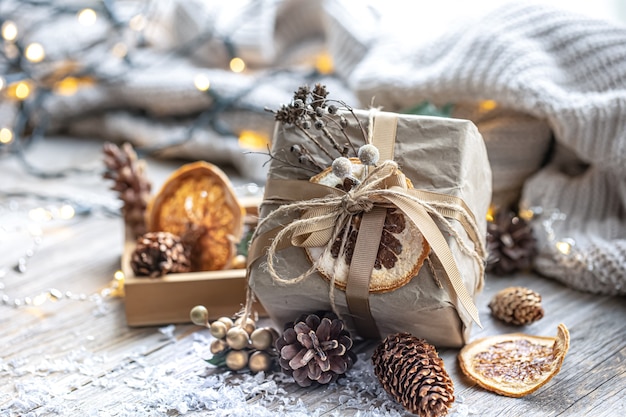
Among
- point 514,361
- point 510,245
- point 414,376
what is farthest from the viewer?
point 510,245

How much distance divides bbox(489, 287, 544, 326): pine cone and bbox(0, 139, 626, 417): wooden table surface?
0.05 ft

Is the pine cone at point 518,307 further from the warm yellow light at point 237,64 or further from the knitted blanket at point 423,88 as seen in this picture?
the warm yellow light at point 237,64

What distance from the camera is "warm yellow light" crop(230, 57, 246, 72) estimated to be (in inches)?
69.4

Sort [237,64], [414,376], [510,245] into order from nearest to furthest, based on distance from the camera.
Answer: [414,376]
[510,245]
[237,64]

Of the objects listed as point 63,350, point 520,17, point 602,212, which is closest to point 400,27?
point 520,17

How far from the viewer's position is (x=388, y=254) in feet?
3.02

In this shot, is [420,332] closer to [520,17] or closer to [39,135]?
[520,17]

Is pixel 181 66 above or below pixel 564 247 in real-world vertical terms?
above

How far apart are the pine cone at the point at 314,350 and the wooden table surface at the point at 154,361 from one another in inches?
1.1

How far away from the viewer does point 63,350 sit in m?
1.05

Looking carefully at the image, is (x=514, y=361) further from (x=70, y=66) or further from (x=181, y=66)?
(x=70, y=66)

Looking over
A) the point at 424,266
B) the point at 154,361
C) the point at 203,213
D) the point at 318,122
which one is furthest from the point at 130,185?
the point at 424,266

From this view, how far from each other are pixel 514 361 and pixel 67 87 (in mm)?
1322

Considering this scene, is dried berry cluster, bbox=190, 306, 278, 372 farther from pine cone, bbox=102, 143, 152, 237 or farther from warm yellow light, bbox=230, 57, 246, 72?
warm yellow light, bbox=230, 57, 246, 72
